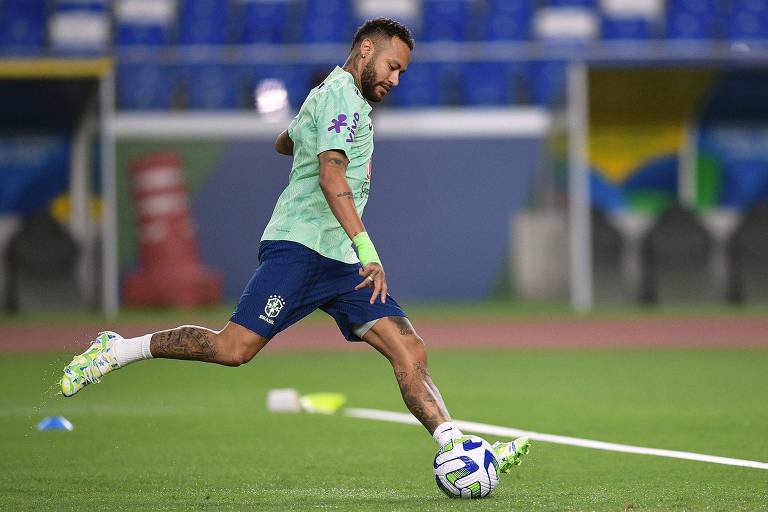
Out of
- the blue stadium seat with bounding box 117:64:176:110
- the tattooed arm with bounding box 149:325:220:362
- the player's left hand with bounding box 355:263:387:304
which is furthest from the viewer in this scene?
the blue stadium seat with bounding box 117:64:176:110

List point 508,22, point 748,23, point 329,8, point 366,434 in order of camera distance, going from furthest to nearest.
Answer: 1. point 748,23
2. point 508,22
3. point 329,8
4. point 366,434

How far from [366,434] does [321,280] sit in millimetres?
2452

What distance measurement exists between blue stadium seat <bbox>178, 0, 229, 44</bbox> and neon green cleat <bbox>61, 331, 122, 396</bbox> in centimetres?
1875

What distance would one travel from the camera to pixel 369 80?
6.50 m

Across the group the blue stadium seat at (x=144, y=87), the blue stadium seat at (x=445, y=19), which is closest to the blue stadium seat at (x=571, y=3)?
the blue stadium seat at (x=445, y=19)

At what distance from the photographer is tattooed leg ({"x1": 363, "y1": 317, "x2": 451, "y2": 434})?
6496mm

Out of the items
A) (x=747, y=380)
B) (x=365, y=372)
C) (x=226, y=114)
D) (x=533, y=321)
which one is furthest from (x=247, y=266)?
(x=747, y=380)

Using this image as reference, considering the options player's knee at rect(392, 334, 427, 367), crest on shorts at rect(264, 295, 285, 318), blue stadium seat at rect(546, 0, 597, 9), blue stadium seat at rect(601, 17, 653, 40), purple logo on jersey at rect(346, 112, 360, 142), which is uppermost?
blue stadium seat at rect(546, 0, 597, 9)

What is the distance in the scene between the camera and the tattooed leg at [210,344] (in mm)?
6477

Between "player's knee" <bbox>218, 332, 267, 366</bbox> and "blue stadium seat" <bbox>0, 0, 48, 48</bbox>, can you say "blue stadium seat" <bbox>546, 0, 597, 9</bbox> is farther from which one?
"player's knee" <bbox>218, 332, 267, 366</bbox>

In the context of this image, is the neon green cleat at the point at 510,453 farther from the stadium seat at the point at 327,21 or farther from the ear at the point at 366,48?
the stadium seat at the point at 327,21

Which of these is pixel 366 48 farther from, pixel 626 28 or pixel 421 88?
pixel 626 28

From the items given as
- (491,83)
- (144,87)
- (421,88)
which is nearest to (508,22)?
(491,83)

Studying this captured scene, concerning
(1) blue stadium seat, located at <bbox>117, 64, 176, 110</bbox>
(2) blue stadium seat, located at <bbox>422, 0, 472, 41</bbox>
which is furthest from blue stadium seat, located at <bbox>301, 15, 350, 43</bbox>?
(1) blue stadium seat, located at <bbox>117, 64, 176, 110</bbox>
